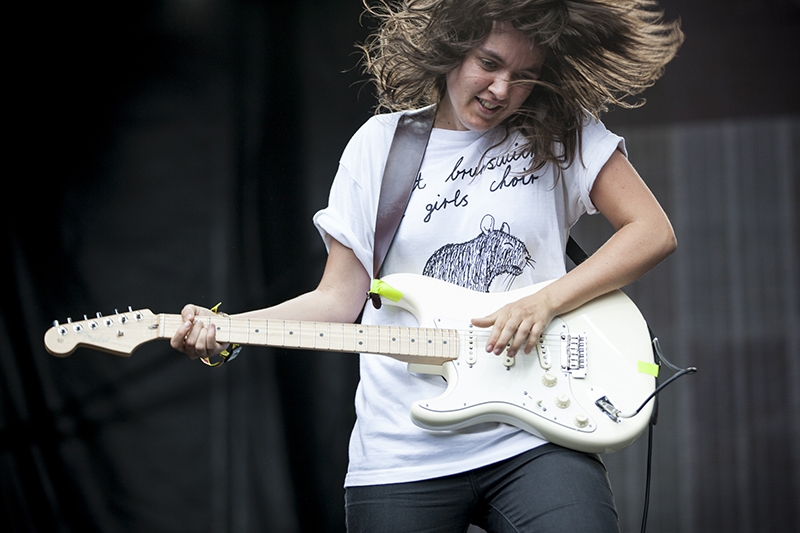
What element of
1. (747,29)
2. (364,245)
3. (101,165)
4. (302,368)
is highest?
(747,29)

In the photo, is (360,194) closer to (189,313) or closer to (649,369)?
A: (189,313)

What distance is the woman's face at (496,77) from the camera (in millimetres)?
1581

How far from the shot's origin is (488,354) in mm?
1464

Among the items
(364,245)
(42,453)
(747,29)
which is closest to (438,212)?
(364,245)

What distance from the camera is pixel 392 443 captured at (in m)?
1.47

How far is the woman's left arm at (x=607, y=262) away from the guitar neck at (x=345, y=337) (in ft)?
0.29

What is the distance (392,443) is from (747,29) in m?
2.34

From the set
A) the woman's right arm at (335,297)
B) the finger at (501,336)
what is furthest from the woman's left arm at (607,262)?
the woman's right arm at (335,297)

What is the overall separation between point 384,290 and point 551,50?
642 millimetres

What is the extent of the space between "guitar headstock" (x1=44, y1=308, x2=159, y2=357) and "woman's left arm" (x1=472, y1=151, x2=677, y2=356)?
2.00 ft

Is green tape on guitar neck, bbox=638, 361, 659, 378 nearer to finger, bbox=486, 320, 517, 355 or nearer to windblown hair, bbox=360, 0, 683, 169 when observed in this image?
finger, bbox=486, 320, 517, 355

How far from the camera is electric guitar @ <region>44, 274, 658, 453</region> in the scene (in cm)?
138

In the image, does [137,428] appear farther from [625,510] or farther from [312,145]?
[625,510]

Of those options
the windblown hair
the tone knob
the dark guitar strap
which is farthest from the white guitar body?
the windblown hair
